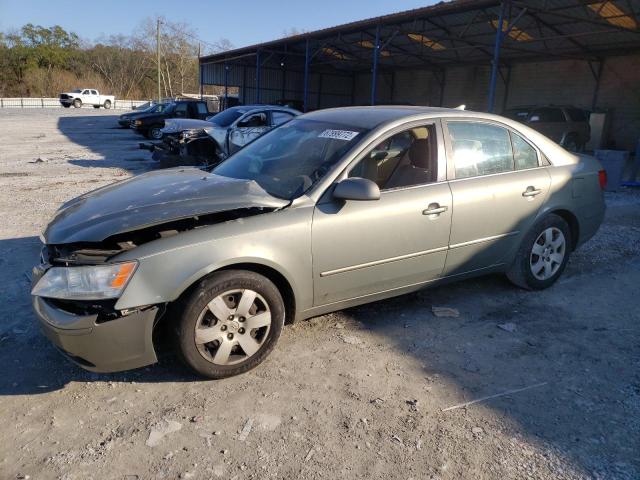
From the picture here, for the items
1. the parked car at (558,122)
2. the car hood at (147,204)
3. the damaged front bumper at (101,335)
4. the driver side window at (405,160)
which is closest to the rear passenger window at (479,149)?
the driver side window at (405,160)

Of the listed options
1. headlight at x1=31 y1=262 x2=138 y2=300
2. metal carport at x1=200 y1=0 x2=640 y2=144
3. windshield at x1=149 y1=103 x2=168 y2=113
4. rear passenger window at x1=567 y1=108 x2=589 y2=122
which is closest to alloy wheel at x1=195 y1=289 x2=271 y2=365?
headlight at x1=31 y1=262 x2=138 y2=300

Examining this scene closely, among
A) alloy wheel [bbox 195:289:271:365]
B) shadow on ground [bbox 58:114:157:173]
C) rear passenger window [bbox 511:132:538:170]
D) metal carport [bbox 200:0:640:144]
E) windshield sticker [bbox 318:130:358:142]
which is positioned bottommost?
shadow on ground [bbox 58:114:157:173]

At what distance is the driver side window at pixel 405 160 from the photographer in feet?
11.7

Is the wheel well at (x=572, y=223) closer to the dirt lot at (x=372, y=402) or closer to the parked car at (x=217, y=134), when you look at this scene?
the dirt lot at (x=372, y=402)

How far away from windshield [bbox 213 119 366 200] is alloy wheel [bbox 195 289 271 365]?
2.47 feet

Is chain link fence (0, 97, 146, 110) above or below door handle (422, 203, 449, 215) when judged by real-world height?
below

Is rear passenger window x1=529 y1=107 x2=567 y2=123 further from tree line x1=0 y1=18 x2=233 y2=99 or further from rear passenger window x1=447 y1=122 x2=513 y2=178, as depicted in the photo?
tree line x1=0 y1=18 x2=233 y2=99

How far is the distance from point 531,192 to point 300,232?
2.17 m

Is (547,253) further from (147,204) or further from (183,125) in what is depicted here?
(183,125)

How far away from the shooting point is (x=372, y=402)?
9.04 feet

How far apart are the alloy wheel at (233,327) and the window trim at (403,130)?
975 millimetres

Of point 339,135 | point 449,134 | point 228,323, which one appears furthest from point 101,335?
point 449,134

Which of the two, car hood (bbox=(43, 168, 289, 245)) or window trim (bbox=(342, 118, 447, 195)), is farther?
window trim (bbox=(342, 118, 447, 195))

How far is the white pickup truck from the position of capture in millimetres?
45969
